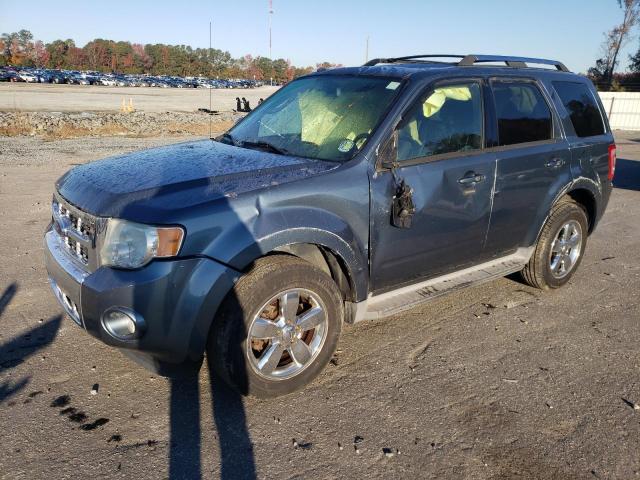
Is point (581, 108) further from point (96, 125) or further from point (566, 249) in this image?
point (96, 125)

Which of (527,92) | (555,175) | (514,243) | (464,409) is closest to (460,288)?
(514,243)

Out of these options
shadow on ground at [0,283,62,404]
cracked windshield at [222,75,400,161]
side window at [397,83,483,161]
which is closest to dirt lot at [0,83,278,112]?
shadow on ground at [0,283,62,404]

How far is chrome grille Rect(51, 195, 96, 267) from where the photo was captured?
291 centimetres

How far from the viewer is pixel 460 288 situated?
4.02 m

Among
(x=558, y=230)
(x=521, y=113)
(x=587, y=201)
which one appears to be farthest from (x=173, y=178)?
(x=587, y=201)

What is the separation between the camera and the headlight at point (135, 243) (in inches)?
106

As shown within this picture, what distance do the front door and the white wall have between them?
93.6 ft

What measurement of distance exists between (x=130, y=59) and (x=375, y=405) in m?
155

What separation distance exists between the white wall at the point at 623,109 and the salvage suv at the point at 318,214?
27.7m

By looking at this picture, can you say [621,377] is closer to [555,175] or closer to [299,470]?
[555,175]

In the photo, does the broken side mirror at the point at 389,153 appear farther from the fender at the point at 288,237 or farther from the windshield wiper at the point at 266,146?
the windshield wiper at the point at 266,146

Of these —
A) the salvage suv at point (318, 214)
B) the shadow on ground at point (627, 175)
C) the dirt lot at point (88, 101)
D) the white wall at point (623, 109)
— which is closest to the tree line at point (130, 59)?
the dirt lot at point (88, 101)

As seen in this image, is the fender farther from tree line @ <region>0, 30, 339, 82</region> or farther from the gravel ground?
tree line @ <region>0, 30, 339, 82</region>

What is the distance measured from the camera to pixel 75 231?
310 cm
